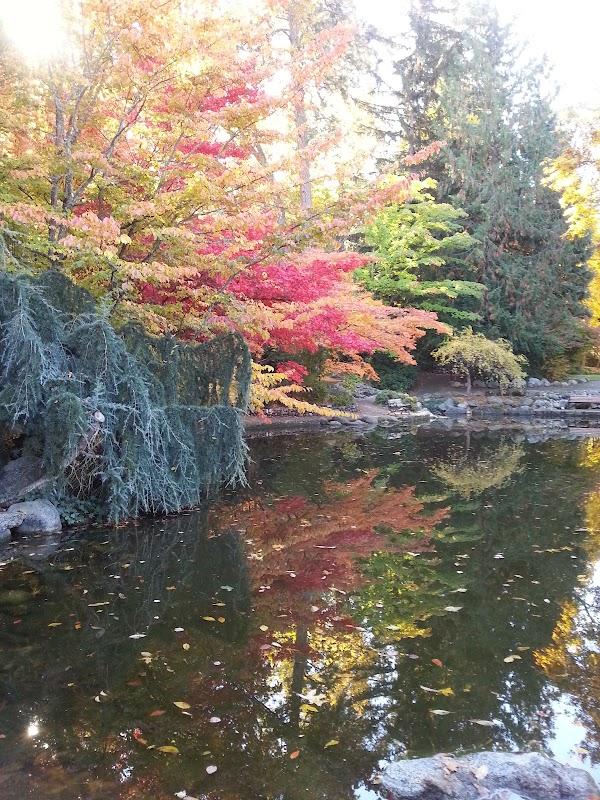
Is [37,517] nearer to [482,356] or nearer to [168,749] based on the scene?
[168,749]

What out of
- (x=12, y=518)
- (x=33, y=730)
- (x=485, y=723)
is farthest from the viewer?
(x=12, y=518)

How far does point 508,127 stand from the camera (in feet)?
78.1

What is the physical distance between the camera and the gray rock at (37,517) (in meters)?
6.25

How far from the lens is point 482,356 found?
63.1 ft

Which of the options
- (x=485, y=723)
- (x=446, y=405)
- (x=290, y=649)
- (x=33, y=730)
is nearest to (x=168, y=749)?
(x=33, y=730)

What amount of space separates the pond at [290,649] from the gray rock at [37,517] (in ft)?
0.83

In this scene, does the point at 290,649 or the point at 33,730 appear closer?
the point at 33,730

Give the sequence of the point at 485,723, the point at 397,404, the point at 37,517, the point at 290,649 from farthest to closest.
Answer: the point at 397,404 < the point at 37,517 < the point at 290,649 < the point at 485,723

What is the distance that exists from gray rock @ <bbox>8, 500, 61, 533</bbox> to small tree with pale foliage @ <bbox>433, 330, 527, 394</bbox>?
1498cm

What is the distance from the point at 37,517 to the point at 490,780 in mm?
5023

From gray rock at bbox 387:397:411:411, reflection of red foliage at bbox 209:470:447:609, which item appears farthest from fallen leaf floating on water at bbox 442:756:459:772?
gray rock at bbox 387:397:411:411

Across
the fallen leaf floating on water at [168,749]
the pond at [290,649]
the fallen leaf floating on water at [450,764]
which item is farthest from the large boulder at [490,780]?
the fallen leaf floating on water at [168,749]

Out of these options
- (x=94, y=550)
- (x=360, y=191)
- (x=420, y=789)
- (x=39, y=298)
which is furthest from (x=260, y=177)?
(x=420, y=789)

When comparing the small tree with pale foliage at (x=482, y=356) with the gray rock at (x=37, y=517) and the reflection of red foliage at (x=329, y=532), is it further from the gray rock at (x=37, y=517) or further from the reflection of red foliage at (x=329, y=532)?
the gray rock at (x=37, y=517)
